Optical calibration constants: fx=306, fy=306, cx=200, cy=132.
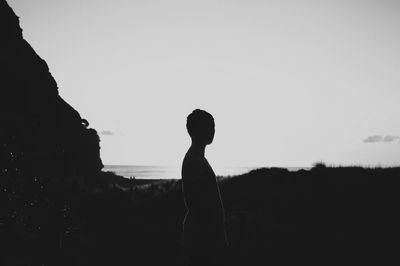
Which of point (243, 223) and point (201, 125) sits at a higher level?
point (201, 125)

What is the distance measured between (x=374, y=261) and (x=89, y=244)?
742 centimetres

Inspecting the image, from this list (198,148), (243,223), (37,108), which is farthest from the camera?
(37,108)

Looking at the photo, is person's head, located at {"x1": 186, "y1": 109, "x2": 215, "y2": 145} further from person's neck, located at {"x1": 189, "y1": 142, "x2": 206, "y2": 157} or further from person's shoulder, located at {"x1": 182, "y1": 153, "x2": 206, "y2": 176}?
person's shoulder, located at {"x1": 182, "y1": 153, "x2": 206, "y2": 176}

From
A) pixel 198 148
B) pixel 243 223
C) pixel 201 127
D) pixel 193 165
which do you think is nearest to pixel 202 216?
pixel 193 165

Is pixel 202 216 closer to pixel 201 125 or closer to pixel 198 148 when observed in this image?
pixel 198 148

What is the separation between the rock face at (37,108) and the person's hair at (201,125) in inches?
756

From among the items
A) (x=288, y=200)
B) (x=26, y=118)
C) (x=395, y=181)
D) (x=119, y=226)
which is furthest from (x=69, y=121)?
(x=395, y=181)

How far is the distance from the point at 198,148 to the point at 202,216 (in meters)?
0.68

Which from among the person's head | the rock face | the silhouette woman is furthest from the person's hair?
the rock face

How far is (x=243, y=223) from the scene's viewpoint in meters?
10.5

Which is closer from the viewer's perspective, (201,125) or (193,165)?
(193,165)

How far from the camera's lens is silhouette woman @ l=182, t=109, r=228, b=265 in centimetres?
279

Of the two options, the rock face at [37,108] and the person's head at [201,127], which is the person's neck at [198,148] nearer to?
the person's head at [201,127]

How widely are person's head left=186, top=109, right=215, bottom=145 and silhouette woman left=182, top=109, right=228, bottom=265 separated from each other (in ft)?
0.56
